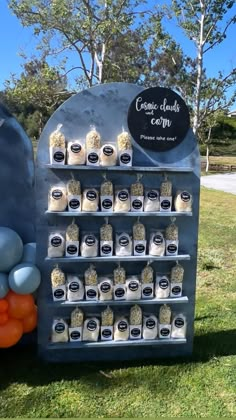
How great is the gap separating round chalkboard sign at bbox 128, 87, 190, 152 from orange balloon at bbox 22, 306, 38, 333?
160 centimetres

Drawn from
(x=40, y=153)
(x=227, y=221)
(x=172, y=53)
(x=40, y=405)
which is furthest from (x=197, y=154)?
(x=172, y=53)

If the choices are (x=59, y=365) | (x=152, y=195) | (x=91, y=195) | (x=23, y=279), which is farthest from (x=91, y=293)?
(x=152, y=195)

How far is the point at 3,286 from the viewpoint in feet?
9.68

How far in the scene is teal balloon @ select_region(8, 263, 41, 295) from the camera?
292 cm

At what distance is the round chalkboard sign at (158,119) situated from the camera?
9.91ft

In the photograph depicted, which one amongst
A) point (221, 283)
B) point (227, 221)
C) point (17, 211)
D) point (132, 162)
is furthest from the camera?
point (227, 221)

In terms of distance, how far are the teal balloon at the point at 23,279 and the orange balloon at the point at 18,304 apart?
0.06m

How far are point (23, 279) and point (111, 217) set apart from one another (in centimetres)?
82

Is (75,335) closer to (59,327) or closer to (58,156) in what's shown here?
(59,327)

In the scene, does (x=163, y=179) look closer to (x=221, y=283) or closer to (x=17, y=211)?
(x=17, y=211)

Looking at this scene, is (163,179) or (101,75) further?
(101,75)

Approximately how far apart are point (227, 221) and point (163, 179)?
7.22m

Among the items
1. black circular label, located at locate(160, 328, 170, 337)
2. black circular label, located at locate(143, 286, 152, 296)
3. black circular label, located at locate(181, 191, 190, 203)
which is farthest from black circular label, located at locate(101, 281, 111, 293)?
black circular label, located at locate(181, 191, 190, 203)

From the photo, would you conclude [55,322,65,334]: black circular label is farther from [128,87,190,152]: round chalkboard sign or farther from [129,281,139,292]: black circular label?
[128,87,190,152]: round chalkboard sign
